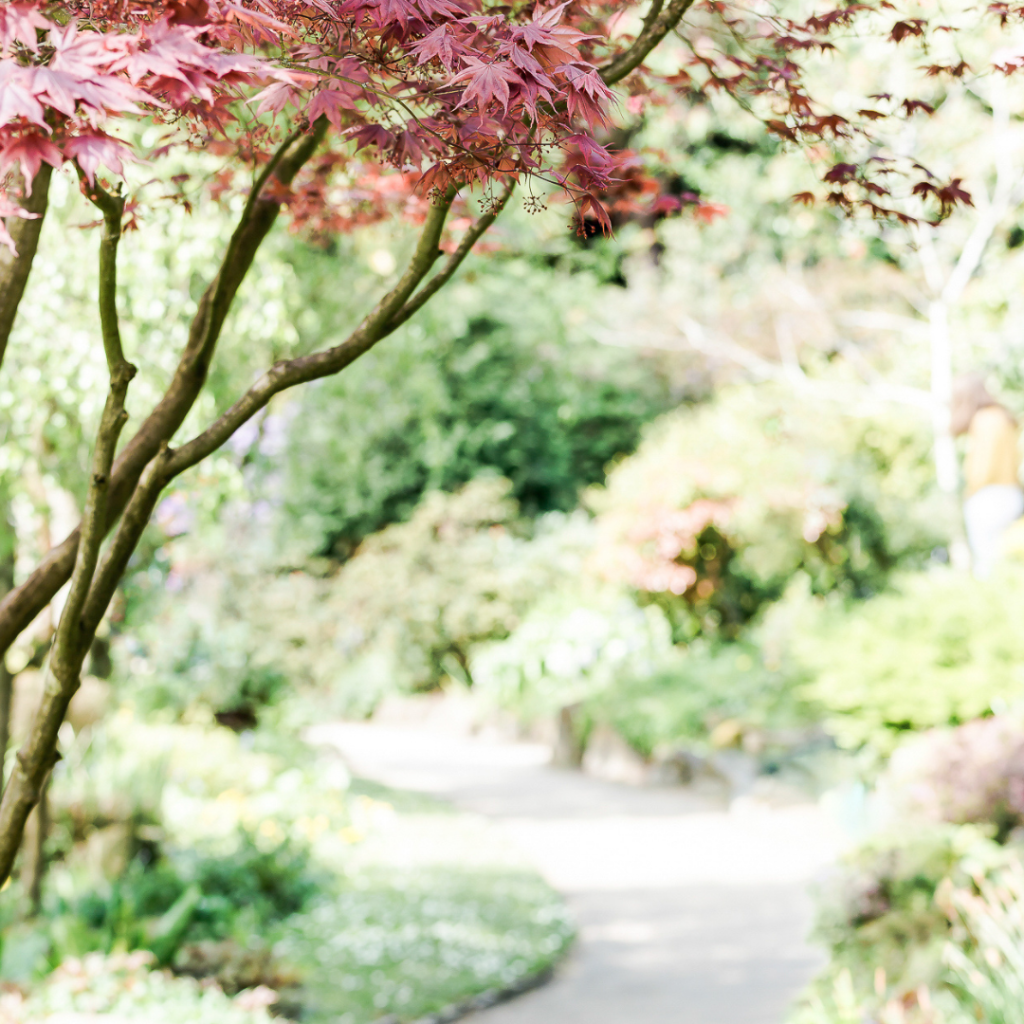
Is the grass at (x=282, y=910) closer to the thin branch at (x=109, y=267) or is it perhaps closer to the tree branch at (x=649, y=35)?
the thin branch at (x=109, y=267)

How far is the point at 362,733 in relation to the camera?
13992 mm

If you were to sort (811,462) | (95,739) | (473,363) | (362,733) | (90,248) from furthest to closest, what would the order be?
(473,363) → (362,733) → (811,462) → (95,739) → (90,248)

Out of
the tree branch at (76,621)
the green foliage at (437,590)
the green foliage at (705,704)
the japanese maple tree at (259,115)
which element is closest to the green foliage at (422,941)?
the tree branch at (76,621)

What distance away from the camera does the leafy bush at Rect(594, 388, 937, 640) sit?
10461 millimetres

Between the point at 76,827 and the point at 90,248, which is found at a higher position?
the point at 90,248

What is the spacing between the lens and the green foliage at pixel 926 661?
6.04m

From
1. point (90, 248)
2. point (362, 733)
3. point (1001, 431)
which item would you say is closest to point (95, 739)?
point (90, 248)

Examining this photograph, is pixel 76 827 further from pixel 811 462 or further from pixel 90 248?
pixel 811 462

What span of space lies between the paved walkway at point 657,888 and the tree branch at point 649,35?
3426mm

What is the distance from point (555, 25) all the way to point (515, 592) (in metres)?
12.4

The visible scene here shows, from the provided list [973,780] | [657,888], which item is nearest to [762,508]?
[657,888]

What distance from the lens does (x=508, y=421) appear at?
1644 cm

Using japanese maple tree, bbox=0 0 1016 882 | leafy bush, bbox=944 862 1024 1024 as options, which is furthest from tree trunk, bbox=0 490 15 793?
leafy bush, bbox=944 862 1024 1024

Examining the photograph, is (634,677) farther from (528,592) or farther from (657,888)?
(657,888)
